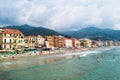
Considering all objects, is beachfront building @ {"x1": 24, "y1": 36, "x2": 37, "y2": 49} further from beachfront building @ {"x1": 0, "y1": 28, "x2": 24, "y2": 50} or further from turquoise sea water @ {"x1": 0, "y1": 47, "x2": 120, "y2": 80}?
turquoise sea water @ {"x1": 0, "y1": 47, "x2": 120, "y2": 80}

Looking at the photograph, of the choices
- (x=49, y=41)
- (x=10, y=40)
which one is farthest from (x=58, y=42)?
(x=10, y=40)

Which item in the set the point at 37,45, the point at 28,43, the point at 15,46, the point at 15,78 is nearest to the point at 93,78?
the point at 15,78

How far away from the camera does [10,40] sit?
4107 inches

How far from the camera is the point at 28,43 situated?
129 meters

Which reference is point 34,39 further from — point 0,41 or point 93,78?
point 93,78

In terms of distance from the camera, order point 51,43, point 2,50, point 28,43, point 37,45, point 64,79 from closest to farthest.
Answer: point 64,79, point 2,50, point 28,43, point 37,45, point 51,43

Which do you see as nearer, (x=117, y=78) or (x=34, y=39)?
(x=117, y=78)

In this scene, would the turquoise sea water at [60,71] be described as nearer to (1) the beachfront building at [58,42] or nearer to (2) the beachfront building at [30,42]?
(2) the beachfront building at [30,42]

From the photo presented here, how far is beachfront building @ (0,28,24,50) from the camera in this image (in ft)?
333

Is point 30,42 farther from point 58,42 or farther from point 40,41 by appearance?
point 58,42

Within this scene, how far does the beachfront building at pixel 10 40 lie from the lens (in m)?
102

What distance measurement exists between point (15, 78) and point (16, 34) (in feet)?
220

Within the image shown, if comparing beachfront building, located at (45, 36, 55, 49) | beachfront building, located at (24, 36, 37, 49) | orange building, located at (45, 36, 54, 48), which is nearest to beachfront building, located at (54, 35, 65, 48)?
beachfront building, located at (45, 36, 55, 49)

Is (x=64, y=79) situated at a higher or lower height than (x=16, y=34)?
lower
